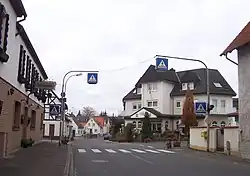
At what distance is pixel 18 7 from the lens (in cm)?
1967

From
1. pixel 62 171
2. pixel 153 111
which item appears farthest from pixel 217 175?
pixel 153 111

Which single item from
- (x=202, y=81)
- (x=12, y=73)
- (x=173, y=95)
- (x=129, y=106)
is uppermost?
(x=202, y=81)

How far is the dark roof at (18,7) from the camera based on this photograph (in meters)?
18.9

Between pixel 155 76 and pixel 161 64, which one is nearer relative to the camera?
pixel 161 64

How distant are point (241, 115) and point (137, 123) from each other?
4577 centimetres

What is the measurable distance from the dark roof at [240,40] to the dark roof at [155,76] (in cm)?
4463

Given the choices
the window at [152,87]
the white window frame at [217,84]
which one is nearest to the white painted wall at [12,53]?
the window at [152,87]

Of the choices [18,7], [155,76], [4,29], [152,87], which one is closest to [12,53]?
[18,7]

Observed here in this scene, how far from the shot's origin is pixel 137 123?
231 feet

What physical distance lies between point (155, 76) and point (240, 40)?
4750 cm

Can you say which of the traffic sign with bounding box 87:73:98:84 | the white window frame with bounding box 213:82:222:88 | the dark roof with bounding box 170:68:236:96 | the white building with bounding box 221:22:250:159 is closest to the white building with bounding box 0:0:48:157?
the traffic sign with bounding box 87:73:98:84

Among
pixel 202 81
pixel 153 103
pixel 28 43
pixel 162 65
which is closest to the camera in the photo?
pixel 162 65

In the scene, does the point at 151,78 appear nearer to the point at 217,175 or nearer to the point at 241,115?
the point at 241,115

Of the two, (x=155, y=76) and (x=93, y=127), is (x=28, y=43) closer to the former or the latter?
(x=155, y=76)
